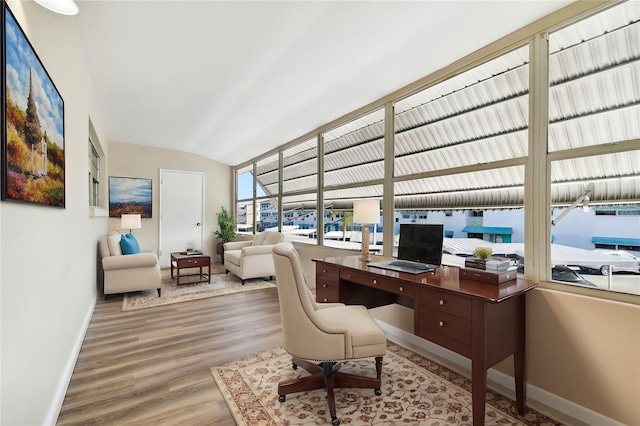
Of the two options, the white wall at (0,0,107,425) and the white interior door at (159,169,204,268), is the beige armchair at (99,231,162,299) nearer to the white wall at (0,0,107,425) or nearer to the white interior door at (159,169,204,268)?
the white wall at (0,0,107,425)

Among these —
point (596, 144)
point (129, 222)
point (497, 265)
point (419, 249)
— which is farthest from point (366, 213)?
point (129, 222)

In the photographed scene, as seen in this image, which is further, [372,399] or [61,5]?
[372,399]

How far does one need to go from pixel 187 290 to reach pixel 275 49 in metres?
3.74

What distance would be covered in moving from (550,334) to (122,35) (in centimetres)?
395

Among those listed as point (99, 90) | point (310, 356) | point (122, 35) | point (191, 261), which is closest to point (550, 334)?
point (310, 356)

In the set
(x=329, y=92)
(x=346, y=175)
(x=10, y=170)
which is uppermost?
(x=329, y=92)

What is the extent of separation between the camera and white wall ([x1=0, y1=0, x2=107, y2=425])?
1.24 m

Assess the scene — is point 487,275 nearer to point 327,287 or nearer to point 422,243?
point 422,243

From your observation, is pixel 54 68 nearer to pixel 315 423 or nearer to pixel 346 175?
pixel 315 423

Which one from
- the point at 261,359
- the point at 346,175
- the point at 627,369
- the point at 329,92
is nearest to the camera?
the point at 627,369

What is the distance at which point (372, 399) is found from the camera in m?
2.03

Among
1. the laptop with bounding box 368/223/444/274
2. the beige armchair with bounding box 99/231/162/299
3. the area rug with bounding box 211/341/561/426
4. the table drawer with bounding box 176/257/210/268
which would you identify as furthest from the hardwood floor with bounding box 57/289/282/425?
the laptop with bounding box 368/223/444/274

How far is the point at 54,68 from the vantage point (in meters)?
1.98

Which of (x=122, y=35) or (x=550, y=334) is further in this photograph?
(x=122, y=35)
